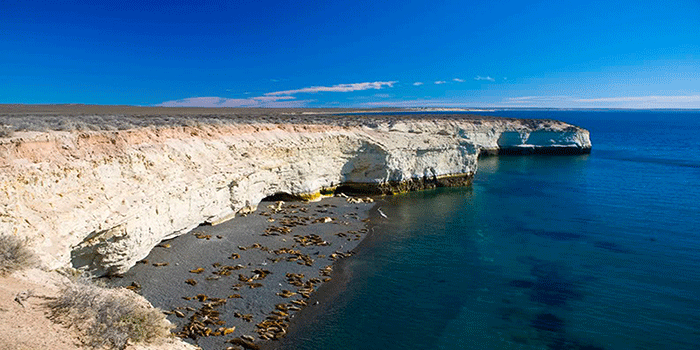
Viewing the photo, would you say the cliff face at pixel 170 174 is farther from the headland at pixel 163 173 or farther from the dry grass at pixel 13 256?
the dry grass at pixel 13 256

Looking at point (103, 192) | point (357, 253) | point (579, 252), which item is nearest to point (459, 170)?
point (579, 252)

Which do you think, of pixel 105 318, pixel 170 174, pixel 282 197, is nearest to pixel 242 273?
pixel 170 174

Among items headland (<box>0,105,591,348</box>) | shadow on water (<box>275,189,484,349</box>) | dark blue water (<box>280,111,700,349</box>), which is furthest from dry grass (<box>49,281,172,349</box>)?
dark blue water (<box>280,111,700,349</box>)

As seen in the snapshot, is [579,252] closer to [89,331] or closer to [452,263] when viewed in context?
[452,263]

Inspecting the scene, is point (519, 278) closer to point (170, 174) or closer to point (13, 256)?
point (170, 174)

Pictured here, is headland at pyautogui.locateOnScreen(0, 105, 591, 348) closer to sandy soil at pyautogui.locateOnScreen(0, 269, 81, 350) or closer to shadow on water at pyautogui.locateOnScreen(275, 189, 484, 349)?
sandy soil at pyautogui.locateOnScreen(0, 269, 81, 350)

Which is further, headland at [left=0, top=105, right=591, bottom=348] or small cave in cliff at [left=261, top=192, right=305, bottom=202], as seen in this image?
small cave in cliff at [left=261, top=192, right=305, bottom=202]
